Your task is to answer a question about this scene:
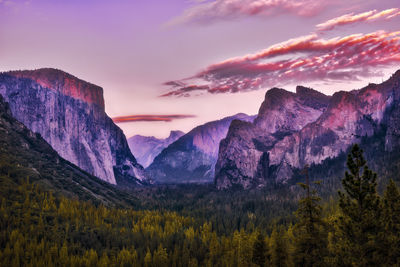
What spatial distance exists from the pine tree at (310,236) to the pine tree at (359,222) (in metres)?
4.32

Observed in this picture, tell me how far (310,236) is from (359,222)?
7513 millimetres

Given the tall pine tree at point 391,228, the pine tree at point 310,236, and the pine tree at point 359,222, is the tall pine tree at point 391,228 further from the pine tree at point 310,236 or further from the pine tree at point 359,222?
the pine tree at point 310,236

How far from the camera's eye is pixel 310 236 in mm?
49344

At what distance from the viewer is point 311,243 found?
49.6 metres

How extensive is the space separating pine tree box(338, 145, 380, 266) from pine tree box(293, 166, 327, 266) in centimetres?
432

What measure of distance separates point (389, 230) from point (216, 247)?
378 feet

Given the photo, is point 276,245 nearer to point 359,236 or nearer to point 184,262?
point 359,236

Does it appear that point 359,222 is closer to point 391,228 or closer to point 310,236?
point 310,236

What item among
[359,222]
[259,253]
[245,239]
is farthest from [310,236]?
[245,239]

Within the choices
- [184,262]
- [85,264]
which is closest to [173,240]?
[184,262]

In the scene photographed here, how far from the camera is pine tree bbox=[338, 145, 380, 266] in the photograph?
43.2m

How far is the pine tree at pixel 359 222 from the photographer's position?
142 feet

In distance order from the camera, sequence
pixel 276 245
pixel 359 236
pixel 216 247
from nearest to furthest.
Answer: pixel 359 236
pixel 276 245
pixel 216 247

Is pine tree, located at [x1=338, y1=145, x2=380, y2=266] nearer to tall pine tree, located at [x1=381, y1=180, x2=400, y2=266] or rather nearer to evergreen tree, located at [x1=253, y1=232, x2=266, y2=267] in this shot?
tall pine tree, located at [x1=381, y1=180, x2=400, y2=266]
